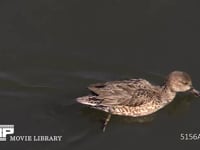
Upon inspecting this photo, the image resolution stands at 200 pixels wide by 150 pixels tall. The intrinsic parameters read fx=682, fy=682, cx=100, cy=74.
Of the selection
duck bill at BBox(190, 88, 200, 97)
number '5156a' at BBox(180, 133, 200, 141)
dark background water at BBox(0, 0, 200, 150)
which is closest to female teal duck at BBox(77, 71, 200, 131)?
duck bill at BBox(190, 88, 200, 97)

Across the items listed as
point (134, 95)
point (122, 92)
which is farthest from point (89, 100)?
point (134, 95)

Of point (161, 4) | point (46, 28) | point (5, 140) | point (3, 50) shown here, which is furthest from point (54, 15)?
point (5, 140)

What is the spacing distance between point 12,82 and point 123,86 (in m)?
2.13

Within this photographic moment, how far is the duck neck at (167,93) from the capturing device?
12836 mm

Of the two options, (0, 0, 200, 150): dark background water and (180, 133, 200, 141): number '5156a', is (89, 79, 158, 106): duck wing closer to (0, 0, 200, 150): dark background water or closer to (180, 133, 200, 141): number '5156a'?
(0, 0, 200, 150): dark background water

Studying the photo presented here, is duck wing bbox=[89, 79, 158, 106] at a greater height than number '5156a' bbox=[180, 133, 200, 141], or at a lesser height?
greater

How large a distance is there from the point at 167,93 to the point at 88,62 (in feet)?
5.47

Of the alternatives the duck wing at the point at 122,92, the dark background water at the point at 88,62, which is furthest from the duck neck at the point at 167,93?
the duck wing at the point at 122,92

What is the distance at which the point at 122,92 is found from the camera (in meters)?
12.3

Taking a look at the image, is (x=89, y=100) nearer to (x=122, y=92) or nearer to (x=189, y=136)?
(x=122, y=92)

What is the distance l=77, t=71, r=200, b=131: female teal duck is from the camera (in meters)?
12.3

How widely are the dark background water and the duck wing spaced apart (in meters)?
0.35

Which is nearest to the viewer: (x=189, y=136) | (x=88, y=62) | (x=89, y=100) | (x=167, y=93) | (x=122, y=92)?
(x=189, y=136)

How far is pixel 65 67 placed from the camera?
1321cm
